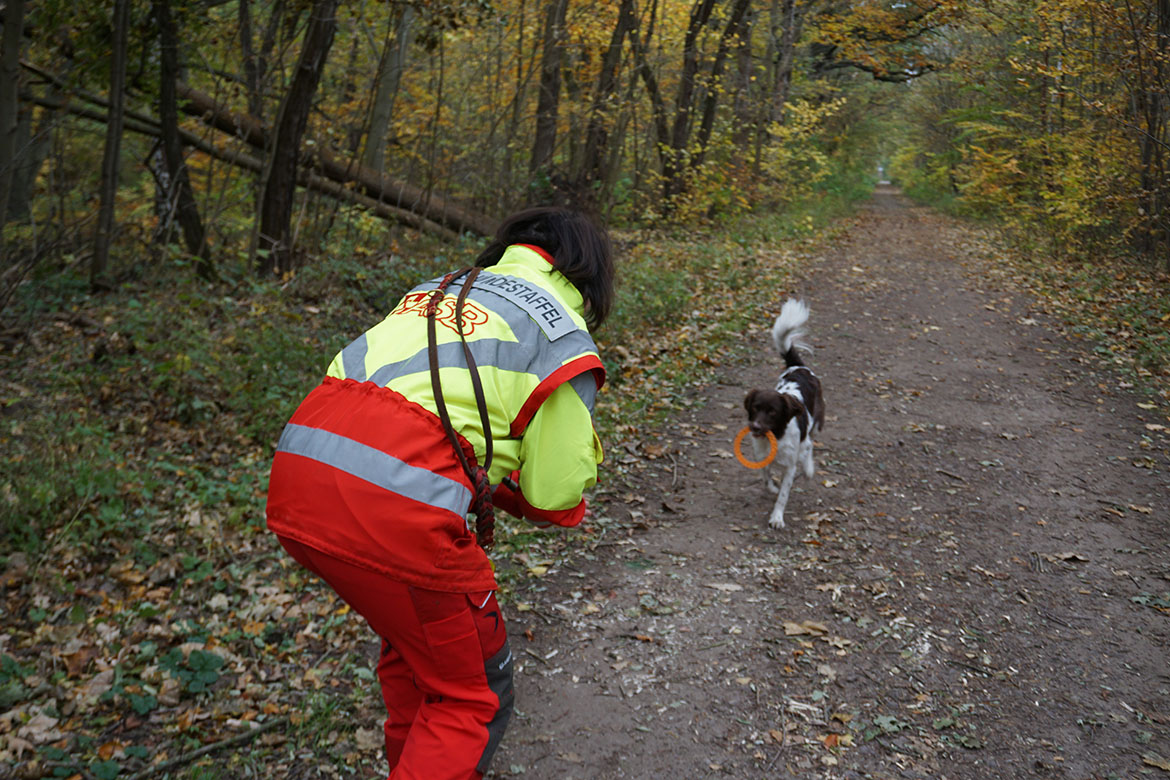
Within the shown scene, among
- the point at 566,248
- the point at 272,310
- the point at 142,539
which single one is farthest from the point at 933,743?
the point at 272,310

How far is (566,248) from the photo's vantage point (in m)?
2.48

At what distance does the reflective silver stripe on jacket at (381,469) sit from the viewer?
6.39 feet

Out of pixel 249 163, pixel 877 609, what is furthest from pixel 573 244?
pixel 249 163

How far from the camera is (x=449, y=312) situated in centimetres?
220

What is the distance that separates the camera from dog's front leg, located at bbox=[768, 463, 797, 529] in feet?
17.6

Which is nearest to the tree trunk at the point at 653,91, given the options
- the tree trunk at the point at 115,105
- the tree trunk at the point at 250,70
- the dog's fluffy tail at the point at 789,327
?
the tree trunk at the point at 250,70

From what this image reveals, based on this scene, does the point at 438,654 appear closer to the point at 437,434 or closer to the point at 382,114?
the point at 437,434

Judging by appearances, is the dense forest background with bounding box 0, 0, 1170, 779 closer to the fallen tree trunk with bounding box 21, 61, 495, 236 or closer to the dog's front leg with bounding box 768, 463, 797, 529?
the fallen tree trunk with bounding box 21, 61, 495, 236

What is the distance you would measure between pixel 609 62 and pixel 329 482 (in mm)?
14076

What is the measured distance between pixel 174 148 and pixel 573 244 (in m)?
8.80

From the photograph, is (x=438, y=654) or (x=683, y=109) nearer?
(x=438, y=654)

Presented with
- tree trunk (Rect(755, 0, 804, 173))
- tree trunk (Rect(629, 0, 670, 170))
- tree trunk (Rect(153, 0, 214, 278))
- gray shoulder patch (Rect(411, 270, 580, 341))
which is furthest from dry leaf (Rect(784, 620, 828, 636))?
tree trunk (Rect(755, 0, 804, 173))

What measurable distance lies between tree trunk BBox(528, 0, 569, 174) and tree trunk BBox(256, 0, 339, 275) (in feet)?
13.5

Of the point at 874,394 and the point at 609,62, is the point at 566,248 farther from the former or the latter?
the point at 609,62
